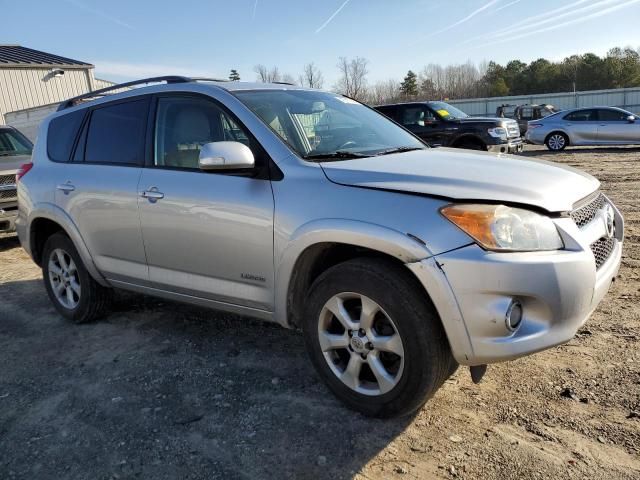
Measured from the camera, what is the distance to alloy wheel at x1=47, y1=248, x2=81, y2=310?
4430mm

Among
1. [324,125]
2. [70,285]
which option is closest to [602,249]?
[324,125]

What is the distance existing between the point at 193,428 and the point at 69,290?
2.33 metres

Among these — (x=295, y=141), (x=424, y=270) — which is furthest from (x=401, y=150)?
(x=424, y=270)

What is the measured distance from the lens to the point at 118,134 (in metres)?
3.94

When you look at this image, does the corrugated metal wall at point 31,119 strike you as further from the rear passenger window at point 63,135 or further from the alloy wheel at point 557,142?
the alloy wheel at point 557,142

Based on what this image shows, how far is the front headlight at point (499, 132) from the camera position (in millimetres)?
12133

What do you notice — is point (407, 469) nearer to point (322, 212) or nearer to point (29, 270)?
point (322, 212)

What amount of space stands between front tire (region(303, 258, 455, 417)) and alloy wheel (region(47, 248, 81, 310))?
8.35 ft

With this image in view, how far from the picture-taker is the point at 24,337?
4.24 meters

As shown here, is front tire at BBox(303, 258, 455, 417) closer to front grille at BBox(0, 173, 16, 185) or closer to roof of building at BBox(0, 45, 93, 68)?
front grille at BBox(0, 173, 16, 185)

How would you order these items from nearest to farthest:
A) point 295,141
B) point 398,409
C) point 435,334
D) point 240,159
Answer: point 435,334 < point 398,409 < point 240,159 < point 295,141

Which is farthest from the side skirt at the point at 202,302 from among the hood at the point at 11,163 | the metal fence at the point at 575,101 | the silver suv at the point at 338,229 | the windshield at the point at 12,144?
the metal fence at the point at 575,101

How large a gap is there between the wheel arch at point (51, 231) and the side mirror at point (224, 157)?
69.4 inches

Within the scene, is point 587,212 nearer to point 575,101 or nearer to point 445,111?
point 445,111
